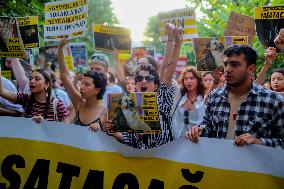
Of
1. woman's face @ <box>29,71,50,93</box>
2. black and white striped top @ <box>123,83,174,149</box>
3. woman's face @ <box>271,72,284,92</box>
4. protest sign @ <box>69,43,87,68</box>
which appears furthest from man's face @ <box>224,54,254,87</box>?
protest sign @ <box>69,43,87,68</box>

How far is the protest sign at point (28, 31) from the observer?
5.99 m

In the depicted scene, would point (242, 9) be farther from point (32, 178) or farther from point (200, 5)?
point (32, 178)

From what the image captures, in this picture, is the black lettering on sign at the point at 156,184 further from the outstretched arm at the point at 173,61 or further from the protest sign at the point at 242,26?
the protest sign at the point at 242,26

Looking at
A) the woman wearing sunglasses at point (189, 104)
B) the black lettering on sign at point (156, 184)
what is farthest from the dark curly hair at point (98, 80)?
the black lettering on sign at point (156, 184)

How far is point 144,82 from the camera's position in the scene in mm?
4859

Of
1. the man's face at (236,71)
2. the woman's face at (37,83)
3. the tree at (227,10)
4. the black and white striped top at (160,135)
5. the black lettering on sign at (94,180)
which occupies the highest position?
the tree at (227,10)

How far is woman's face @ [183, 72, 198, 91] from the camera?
563 centimetres

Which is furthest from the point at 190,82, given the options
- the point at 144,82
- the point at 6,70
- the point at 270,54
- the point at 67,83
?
the point at 6,70

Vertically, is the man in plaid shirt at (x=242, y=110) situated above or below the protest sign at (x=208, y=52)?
below

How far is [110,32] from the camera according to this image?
6.90 m

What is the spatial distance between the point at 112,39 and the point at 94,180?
9.84 ft

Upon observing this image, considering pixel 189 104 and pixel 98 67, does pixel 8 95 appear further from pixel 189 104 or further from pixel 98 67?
pixel 189 104

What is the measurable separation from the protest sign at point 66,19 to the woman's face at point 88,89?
74cm

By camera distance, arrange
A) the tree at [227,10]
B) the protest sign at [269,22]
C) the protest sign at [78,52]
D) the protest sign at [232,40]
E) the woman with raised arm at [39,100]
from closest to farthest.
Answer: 1. the protest sign at [269,22]
2. the woman with raised arm at [39,100]
3. the protest sign at [232,40]
4. the protest sign at [78,52]
5. the tree at [227,10]
